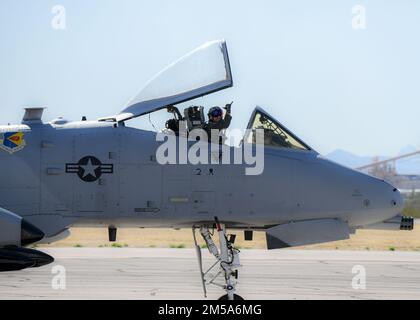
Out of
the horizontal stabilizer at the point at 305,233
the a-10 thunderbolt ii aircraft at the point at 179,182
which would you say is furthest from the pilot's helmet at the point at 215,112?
the horizontal stabilizer at the point at 305,233

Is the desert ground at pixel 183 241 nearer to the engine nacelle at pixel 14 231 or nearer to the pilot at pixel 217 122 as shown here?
the pilot at pixel 217 122

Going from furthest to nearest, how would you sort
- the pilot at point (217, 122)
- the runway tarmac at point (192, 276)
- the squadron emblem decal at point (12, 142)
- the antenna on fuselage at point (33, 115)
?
the runway tarmac at point (192, 276), the antenna on fuselage at point (33, 115), the pilot at point (217, 122), the squadron emblem decal at point (12, 142)

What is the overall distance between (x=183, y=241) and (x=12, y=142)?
22.2 m

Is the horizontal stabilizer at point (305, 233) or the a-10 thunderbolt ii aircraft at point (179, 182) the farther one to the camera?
the horizontal stabilizer at point (305, 233)

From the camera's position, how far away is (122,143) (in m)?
14.1

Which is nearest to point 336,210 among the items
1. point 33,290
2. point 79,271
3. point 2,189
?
point 2,189

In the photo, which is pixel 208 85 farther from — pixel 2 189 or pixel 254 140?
pixel 2 189

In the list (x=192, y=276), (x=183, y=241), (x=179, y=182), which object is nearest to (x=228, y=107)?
(x=179, y=182)

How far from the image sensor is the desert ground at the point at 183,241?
3391 centimetres

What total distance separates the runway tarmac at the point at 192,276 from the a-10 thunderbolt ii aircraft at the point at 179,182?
364 cm

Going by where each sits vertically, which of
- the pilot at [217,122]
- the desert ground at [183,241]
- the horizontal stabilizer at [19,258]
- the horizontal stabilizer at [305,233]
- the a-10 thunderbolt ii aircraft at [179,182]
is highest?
the pilot at [217,122]

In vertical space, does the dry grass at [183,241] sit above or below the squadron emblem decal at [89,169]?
below

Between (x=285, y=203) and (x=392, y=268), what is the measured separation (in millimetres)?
12476
